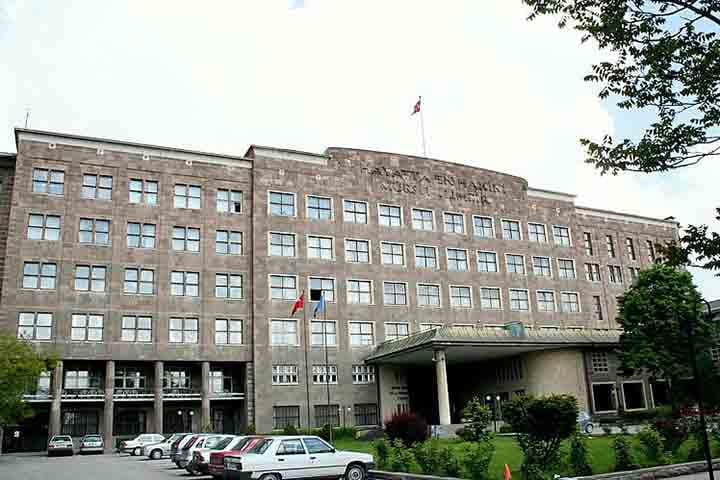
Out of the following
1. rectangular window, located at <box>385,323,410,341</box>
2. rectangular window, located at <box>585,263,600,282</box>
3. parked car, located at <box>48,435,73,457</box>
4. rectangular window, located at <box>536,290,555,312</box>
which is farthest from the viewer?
rectangular window, located at <box>585,263,600,282</box>

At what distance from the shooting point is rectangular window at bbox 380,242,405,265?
182 feet

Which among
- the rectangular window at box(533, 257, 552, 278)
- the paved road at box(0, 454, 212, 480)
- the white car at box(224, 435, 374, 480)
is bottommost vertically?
the paved road at box(0, 454, 212, 480)

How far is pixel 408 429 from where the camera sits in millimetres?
27000

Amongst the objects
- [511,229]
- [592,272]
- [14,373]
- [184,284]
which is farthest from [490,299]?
[14,373]

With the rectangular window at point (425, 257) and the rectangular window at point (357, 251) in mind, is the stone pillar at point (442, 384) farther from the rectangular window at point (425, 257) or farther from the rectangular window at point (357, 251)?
the rectangular window at point (425, 257)

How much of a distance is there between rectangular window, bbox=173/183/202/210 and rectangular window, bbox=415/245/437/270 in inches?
713

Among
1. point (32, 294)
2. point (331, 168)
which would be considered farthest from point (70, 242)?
point (331, 168)

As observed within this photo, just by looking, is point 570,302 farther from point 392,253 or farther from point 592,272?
point 392,253

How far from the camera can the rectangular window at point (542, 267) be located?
61594 mm

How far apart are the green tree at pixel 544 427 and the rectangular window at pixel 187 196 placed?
36.6 m

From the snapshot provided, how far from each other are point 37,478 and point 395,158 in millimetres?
39534

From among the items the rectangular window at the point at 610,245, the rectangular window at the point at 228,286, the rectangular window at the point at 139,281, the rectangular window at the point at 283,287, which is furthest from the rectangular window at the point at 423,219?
the rectangular window at the point at 139,281

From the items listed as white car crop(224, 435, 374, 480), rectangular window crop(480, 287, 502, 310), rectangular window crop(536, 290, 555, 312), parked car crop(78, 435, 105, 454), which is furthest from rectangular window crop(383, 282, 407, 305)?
white car crop(224, 435, 374, 480)

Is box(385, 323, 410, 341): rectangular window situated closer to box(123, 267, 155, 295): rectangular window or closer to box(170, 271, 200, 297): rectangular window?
box(170, 271, 200, 297): rectangular window
